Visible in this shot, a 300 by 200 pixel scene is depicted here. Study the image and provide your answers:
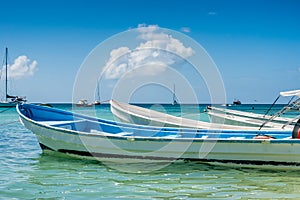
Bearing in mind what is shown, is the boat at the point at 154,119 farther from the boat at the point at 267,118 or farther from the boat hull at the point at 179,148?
the boat hull at the point at 179,148

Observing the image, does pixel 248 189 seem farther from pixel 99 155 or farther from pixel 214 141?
pixel 99 155

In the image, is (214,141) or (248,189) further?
(214,141)

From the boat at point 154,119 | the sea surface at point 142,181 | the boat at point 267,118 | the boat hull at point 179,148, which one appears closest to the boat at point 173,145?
the boat hull at point 179,148

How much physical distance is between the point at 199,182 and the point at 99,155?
3.04m

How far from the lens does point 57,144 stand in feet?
34.4

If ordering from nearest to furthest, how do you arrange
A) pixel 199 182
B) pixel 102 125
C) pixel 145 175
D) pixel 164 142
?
pixel 199 182 < pixel 145 175 < pixel 164 142 < pixel 102 125

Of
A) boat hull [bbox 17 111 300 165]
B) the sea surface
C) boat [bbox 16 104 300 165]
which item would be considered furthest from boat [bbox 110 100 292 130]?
the sea surface

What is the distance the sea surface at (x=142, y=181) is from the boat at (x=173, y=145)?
229 mm

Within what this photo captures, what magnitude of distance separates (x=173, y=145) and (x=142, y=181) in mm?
1432

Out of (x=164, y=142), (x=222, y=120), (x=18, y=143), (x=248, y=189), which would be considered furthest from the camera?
(x=222, y=120)

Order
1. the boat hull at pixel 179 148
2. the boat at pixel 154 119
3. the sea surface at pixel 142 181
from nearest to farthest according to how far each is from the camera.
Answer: the sea surface at pixel 142 181, the boat hull at pixel 179 148, the boat at pixel 154 119

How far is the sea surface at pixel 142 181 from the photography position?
6.95 meters

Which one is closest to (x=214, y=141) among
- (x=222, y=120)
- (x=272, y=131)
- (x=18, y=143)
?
(x=272, y=131)

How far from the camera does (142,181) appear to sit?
7.91 metres
